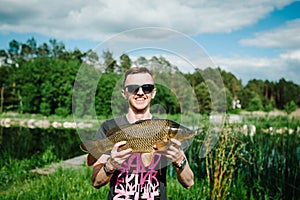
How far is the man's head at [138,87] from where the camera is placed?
151 cm

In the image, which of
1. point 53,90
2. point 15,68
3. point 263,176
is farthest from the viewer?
point 15,68

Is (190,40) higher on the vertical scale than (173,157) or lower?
higher

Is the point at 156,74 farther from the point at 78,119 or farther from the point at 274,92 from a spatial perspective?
the point at 274,92

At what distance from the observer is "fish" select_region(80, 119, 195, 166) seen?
1354 millimetres

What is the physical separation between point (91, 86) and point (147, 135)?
0.35 meters

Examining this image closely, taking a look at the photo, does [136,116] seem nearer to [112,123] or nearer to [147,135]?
[112,123]

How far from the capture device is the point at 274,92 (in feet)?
143

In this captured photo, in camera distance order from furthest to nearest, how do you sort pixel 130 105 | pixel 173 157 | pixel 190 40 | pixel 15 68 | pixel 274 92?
pixel 274 92
pixel 15 68
pixel 130 105
pixel 173 157
pixel 190 40

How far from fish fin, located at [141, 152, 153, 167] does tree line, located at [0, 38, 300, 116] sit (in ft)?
0.91

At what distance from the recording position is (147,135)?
4.44 feet

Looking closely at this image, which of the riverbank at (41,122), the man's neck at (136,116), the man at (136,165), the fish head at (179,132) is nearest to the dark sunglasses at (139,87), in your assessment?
the man at (136,165)

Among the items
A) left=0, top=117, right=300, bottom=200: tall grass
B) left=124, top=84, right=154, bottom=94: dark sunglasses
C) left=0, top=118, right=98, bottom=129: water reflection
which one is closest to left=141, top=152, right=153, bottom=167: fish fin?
left=124, top=84, right=154, bottom=94: dark sunglasses

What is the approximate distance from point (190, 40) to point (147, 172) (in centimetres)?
72

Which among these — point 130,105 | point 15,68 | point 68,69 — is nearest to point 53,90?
point 68,69
